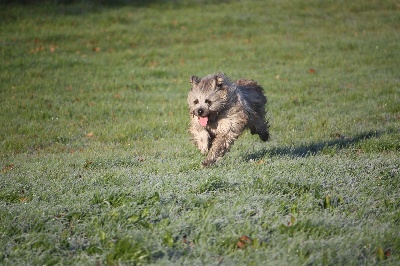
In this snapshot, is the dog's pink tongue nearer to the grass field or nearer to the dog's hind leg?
the grass field

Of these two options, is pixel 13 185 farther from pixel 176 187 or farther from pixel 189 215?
pixel 189 215

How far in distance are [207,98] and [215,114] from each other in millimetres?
361

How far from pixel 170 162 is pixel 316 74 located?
10.6 m

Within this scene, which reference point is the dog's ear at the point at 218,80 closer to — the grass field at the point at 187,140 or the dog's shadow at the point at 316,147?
the grass field at the point at 187,140

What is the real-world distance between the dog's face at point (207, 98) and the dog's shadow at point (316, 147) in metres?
1.30

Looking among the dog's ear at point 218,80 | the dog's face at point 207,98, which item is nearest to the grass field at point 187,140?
the dog's face at point 207,98

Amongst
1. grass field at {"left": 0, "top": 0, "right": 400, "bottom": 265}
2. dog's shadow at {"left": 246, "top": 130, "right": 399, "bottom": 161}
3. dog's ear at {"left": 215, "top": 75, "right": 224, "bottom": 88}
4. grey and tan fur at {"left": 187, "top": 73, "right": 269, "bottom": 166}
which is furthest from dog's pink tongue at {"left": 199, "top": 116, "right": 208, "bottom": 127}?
dog's shadow at {"left": 246, "top": 130, "right": 399, "bottom": 161}

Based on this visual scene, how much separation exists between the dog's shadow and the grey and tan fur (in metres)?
0.86

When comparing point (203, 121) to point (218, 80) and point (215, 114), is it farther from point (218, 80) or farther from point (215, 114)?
point (218, 80)

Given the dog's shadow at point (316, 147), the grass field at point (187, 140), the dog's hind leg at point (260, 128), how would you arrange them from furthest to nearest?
the dog's hind leg at point (260, 128), the dog's shadow at point (316, 147), the grass field at point (187, 140)

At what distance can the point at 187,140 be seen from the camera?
11.8 meters

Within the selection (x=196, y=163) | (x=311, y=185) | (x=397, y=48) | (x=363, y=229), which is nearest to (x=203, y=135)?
(x=196, y=163)

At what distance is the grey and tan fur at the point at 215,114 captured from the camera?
8.95 m

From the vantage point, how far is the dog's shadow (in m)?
10.0
